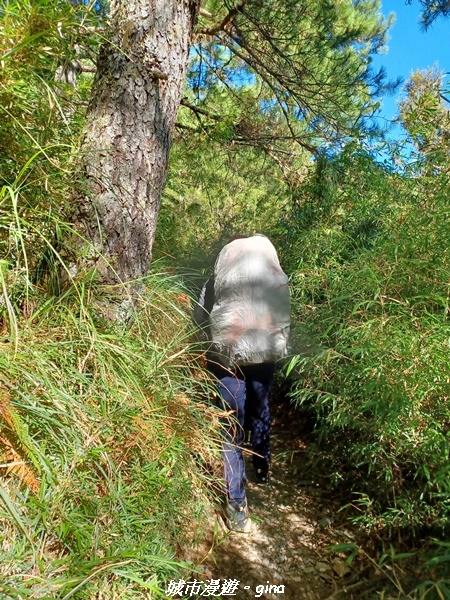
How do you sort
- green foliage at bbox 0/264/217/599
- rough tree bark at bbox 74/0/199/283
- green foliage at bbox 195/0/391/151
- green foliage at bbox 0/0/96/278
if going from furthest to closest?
green foliage at bbox 195/0/391/151 → rough tree bark at bbox 74/0/199/283 → green foliage at bbox 0/0/96/278 → green foliage at bbox 0/264/217/599

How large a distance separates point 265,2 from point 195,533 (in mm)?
3944

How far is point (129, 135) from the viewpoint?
1.60 meters

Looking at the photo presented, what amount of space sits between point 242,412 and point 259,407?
202mm

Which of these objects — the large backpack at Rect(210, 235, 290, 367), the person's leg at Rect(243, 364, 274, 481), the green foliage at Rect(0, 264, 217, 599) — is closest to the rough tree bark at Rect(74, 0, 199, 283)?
the green foliage at Rect(0, 264, 217, 599)

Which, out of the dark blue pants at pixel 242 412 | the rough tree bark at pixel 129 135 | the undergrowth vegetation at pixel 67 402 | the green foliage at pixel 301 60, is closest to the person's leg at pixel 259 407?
the dark blue pants at pixel 242 412

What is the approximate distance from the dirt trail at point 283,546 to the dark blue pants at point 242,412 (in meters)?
0.20

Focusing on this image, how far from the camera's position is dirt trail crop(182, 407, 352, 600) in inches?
70.8

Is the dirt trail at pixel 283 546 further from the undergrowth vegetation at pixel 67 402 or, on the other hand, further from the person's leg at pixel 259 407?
the undergrowth vegetation at pixel 67 402

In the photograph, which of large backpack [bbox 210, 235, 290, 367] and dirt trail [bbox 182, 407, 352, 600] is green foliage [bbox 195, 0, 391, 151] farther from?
dirt trail [bbox 182, 407, 352, 600]

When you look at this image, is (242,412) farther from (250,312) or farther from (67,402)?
(67,402)

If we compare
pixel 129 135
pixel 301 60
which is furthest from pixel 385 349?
pixel 301 60

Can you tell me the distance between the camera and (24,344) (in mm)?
1130

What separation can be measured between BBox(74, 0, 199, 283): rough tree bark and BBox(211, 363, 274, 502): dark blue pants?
2.41 ft

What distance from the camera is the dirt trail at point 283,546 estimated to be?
1.80 m
